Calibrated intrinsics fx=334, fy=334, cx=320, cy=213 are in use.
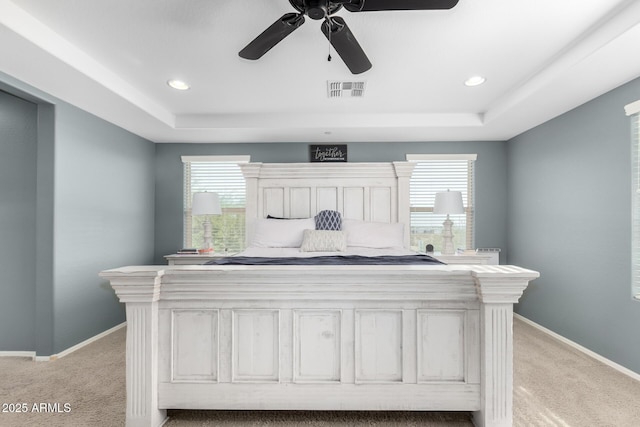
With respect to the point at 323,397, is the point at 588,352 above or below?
below

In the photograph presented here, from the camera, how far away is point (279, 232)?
396cm

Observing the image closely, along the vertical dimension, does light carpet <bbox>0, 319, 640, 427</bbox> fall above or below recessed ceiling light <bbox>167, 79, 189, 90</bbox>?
below

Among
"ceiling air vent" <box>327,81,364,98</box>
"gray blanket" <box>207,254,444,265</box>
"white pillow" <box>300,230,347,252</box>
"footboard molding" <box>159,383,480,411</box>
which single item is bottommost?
"footboard molding" <box>159,383,480,411</box>

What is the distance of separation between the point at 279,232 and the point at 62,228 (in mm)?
2062

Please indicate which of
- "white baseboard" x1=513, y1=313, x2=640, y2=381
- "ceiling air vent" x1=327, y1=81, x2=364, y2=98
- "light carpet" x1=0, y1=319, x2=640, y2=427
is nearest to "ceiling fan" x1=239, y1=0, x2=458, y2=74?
"ceiling air vent" x1=327, y1=81, x2=364, y2=98

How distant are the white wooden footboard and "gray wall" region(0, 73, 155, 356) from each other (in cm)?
182

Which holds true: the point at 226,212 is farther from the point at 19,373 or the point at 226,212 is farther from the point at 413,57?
the point at 413,57

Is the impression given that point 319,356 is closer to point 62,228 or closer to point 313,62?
point 313,62

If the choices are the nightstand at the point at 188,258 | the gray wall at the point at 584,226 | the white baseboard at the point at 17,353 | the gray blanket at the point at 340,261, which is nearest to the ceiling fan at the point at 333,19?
→ the gray blanket at the point at 340,261

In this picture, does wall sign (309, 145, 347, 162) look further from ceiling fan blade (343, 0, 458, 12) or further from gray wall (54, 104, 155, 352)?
ceiling fan blade (343, 0, 458, 12)

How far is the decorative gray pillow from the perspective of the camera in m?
4.04

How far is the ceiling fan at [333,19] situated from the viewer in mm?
1566

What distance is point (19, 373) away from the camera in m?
2.62

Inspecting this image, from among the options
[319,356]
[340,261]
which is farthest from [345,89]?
[319,356]
